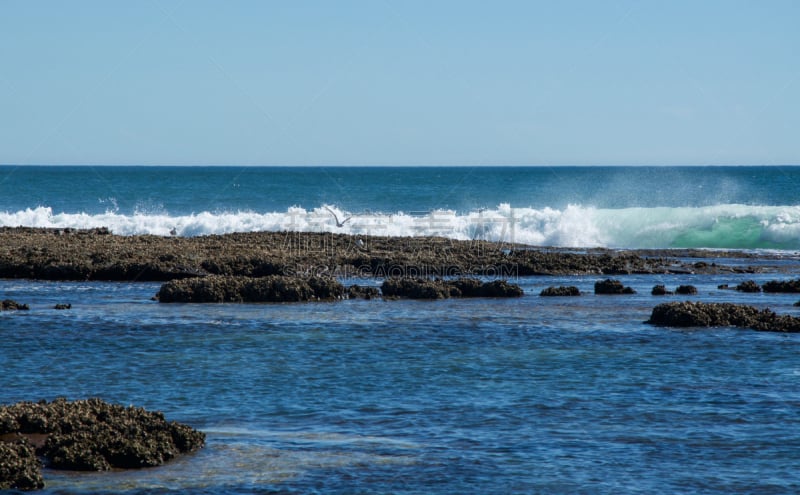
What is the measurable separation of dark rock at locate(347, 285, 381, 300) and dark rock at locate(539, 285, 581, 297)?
5.12m

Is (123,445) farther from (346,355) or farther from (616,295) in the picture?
(616,295)

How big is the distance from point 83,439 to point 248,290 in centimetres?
1630

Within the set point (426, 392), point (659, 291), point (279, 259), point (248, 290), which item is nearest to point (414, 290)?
point (248, 290)

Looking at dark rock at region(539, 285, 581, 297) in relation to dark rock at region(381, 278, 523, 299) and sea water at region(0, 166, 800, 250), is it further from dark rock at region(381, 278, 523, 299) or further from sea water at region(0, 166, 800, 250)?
sea water at region(0, 166, 800, 250)

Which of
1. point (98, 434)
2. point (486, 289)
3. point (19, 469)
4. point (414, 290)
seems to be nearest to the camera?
point (19, 469)

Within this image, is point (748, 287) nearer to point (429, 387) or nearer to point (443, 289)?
point (443, 289)

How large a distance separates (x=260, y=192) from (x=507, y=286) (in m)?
98.4

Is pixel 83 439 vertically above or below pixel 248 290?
below

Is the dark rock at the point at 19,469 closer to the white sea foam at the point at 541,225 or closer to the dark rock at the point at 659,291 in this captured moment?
the dark rock at the point at 659,291

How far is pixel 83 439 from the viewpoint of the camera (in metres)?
12.6

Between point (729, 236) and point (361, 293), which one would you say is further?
point (729, 236)

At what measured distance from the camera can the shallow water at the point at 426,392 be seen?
12219 millimetres

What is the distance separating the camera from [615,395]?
1664 centimetres

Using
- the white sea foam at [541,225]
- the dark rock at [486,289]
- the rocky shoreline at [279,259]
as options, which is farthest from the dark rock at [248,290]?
the white sea foam at [541,225]
